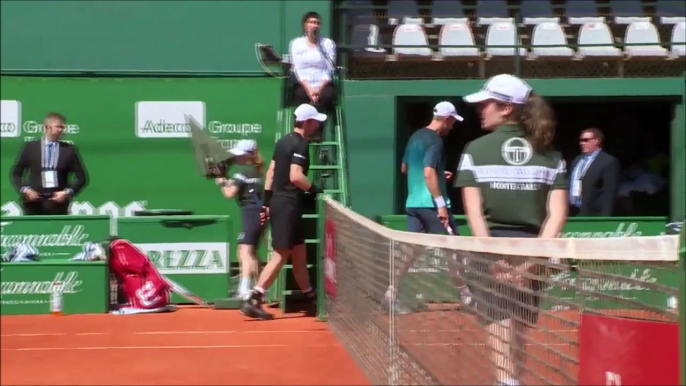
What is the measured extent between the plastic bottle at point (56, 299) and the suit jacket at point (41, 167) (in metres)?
1.14

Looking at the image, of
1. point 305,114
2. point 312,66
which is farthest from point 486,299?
point 312,66

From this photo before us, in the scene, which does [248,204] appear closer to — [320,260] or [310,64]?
[320,260]

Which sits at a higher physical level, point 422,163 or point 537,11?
point 537,11

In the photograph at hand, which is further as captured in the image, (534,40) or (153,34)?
(534,40)

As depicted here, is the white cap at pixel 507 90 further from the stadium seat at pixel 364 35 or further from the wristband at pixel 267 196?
the stadium seat at pixel 364 35

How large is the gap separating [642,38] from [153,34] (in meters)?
6.30

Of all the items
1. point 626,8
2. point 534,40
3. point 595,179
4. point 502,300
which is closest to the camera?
point 502,300

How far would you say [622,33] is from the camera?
14969 millimetres

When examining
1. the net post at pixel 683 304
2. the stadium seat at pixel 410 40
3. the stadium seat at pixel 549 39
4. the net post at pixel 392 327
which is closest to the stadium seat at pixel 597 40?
the stadium seat at pixel 549 39

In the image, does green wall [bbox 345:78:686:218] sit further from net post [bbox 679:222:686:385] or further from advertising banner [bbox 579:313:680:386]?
net post [bbox 679:222:686:385]

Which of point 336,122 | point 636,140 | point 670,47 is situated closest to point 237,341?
point 336,122

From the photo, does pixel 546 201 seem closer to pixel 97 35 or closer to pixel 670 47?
pixel 97 35

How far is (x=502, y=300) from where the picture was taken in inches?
165

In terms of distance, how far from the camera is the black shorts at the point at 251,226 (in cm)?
984
